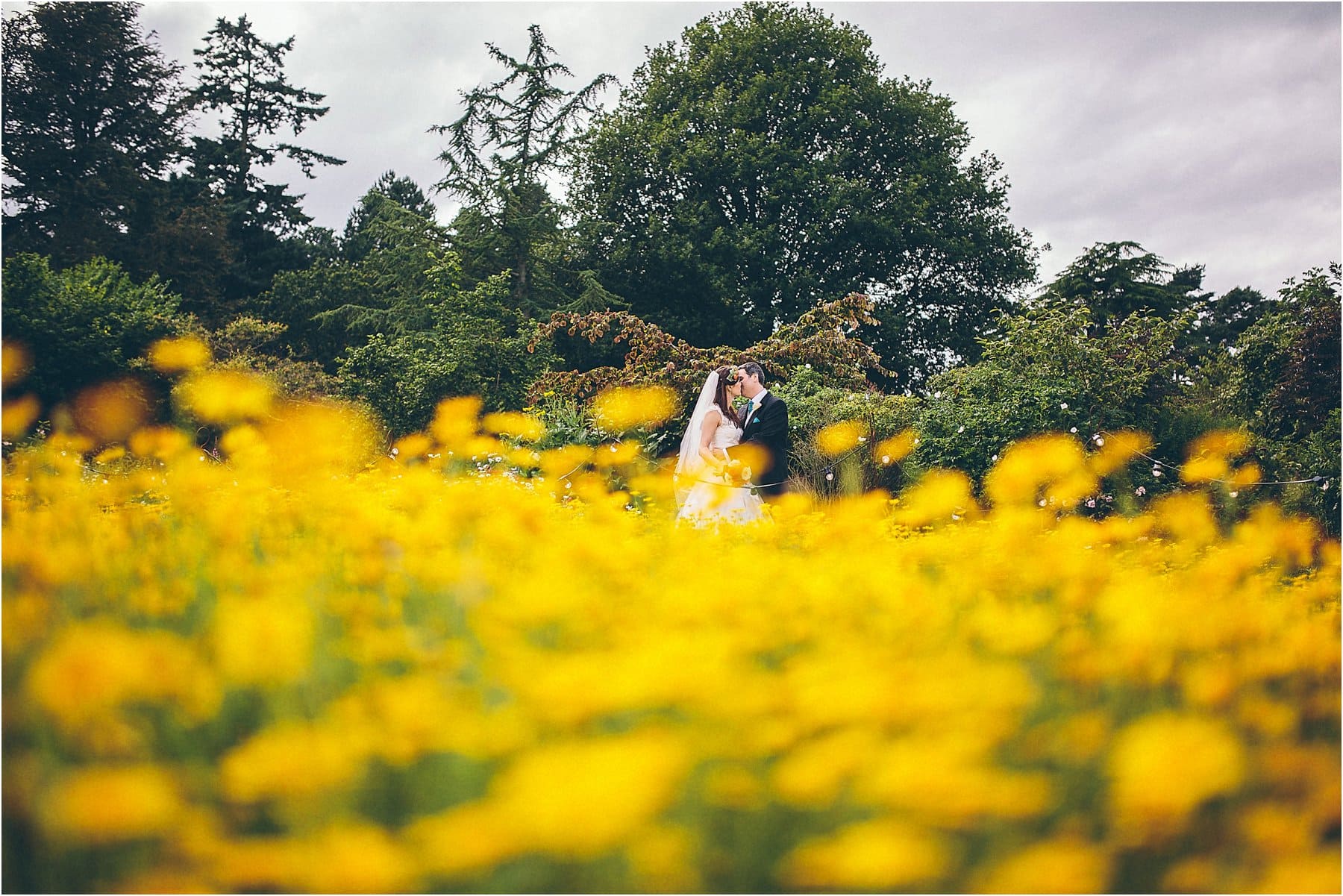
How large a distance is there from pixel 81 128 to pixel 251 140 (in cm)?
1570

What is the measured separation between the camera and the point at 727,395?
6566 mm

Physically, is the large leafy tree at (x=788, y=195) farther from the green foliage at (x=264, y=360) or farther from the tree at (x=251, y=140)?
the tree at (x=251, y=140)

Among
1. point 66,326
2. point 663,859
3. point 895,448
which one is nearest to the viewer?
point 663,859

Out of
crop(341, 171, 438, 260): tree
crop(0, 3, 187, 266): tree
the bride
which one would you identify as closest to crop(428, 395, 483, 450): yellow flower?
the bride

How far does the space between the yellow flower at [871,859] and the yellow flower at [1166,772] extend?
263 millimetres

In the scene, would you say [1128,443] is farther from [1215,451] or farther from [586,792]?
[586,792]

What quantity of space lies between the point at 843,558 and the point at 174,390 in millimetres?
2161

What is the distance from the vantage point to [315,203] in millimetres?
27469

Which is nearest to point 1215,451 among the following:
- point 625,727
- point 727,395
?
point 727,395

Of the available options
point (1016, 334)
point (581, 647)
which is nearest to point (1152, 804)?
point (581, 647)

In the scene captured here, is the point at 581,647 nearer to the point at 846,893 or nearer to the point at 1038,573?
the point at 846,893

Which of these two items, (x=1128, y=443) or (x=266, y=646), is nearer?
(x=266, y=646)

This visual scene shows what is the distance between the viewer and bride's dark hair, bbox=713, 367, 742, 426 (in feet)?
21.3

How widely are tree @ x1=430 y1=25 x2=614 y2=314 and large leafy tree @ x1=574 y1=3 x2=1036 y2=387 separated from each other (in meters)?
0.97
